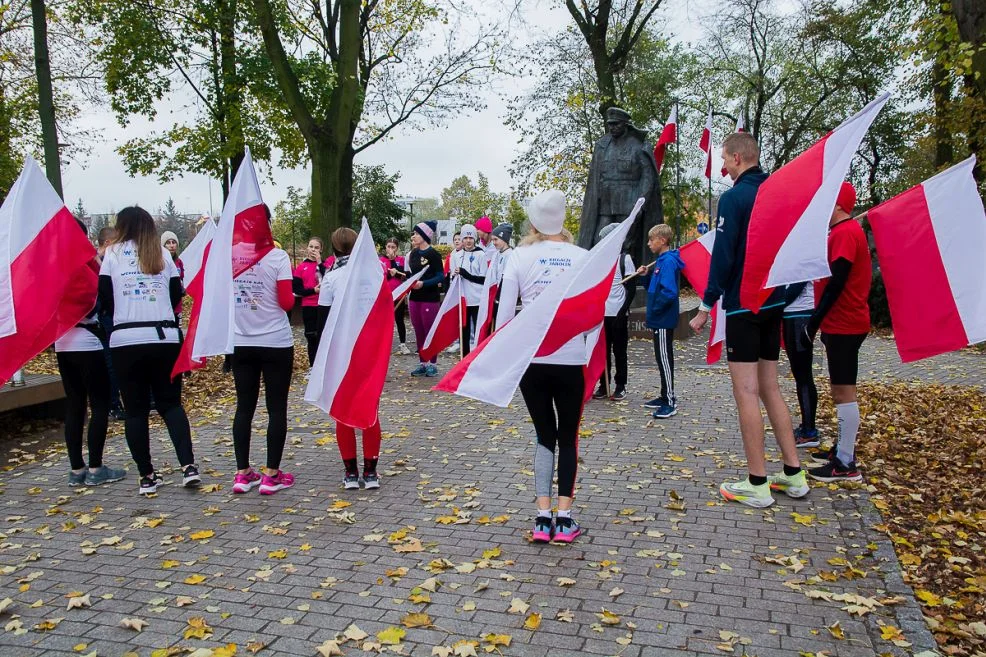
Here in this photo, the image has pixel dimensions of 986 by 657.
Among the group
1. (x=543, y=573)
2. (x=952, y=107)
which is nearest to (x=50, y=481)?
(x=543, y=573)

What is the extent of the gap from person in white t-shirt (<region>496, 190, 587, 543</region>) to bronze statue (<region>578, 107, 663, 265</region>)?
988cm

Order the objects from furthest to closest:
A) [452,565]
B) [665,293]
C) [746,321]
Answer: [665,293]
[746,321]
[452,565]

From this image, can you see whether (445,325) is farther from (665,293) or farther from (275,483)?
(275,483)

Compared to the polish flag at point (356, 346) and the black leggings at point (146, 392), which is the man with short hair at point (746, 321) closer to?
the polish flag at point (356, 346)

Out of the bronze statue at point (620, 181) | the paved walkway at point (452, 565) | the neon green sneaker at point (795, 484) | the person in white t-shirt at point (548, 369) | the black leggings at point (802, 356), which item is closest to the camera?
the paved walkway at point (452, 565)

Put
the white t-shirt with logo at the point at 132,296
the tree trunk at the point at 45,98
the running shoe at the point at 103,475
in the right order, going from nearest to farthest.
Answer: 1. the white t-shirt with logo at the point at 132,296
2. the running shoe at the point at 103,475
3. the tree trunk at the point at 45,98

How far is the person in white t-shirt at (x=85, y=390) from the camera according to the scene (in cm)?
609

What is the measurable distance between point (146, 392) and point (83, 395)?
2.35ft

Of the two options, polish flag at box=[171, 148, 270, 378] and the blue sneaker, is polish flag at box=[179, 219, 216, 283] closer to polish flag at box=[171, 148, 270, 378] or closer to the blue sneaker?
polish flag at box=[171, 148, 270, 378]

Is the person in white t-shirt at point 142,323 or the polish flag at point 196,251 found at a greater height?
the polish flag at point 196,251

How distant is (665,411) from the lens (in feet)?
27.8

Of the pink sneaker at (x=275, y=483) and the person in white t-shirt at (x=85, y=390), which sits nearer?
the pink sneaker at (x=275, y=483)

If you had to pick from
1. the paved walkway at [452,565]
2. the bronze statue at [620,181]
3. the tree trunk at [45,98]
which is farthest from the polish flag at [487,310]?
the tree trunk at [45,98]

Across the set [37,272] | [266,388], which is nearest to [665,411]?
[266,388]
